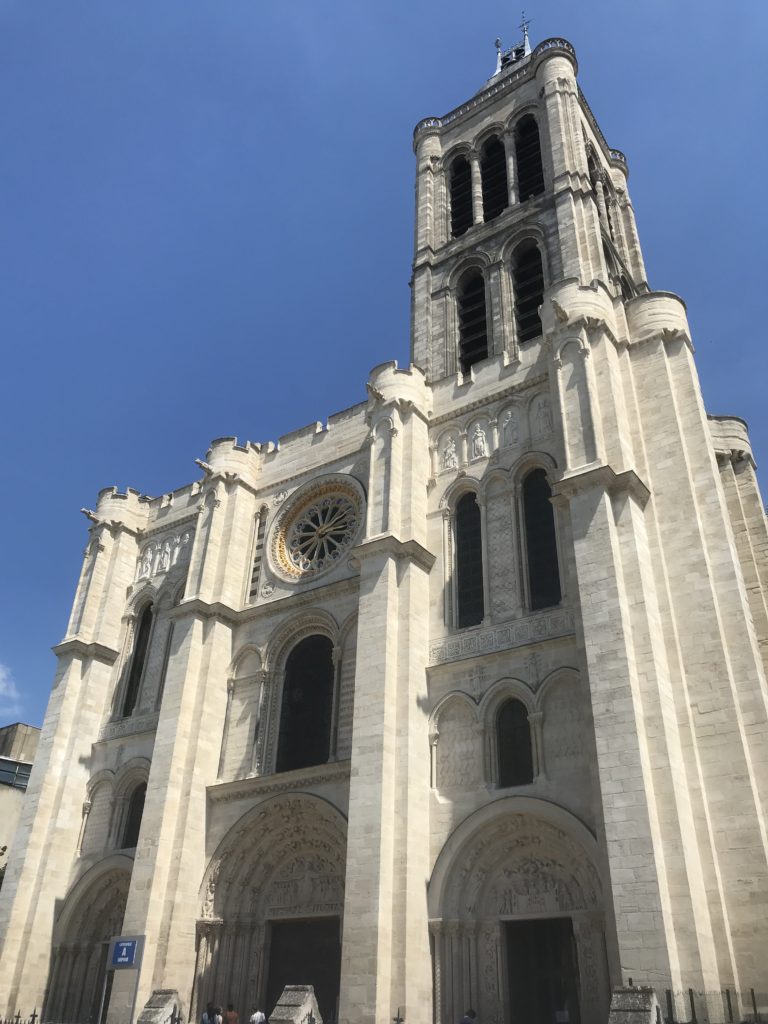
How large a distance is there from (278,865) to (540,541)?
1014cm

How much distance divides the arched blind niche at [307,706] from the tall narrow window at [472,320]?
1074 centimetres

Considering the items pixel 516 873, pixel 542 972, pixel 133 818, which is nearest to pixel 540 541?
pixel 516 873

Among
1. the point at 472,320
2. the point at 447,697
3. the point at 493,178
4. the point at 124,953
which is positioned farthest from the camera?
the point at 493,178

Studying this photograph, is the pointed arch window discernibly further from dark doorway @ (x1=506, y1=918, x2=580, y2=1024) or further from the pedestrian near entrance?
the pedestrian near entrance

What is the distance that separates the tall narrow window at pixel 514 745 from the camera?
17.5 metres

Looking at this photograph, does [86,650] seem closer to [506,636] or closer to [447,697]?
[447,697]

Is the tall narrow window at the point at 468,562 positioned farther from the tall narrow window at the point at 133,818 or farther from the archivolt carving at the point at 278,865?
the tall narrow window at the point at 133,818

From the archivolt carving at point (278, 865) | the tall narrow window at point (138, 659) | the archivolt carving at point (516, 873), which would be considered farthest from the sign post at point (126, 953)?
the tall narrow window at point (138, 659)

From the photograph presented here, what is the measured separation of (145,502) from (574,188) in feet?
60.5

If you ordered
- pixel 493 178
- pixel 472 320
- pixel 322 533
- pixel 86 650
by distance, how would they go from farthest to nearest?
pixel 493 178 < pixel 472 320 < pixel 86 650 < pixel 322 533

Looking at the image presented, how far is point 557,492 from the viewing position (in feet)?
61.7

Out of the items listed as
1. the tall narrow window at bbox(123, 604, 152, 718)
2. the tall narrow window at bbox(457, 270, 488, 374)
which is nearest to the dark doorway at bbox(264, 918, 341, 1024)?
the tall narrow window at bbox(123, 604, 152, 718)

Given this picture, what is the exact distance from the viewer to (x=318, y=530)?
25297 millimetres

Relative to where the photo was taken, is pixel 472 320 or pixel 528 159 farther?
pixel 528 159
